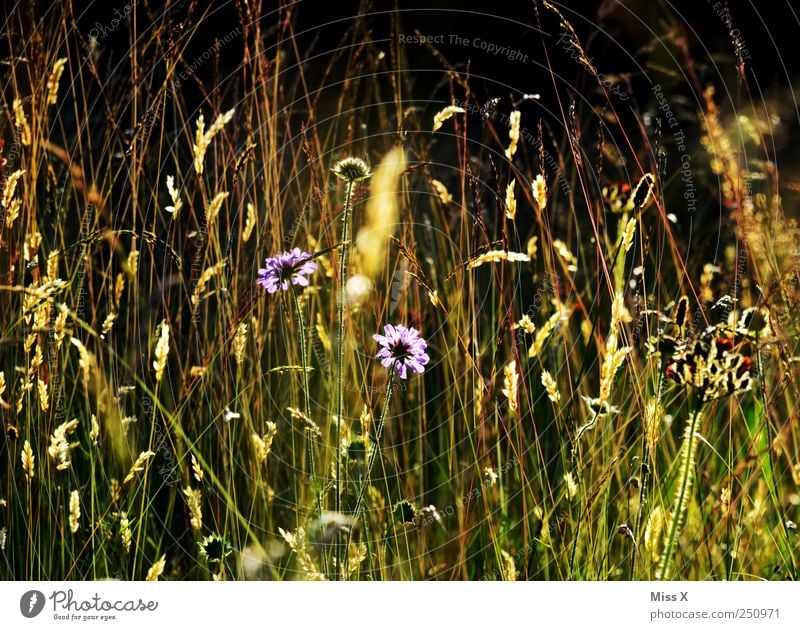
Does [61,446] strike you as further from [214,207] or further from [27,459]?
[214,207]

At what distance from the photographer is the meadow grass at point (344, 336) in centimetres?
130

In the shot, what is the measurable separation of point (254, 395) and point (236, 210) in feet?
1.22

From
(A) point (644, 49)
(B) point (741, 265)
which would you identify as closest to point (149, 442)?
(B) point (741, 265)

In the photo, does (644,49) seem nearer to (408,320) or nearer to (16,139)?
(408,320)

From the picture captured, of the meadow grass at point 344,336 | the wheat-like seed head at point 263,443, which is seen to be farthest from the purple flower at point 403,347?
the wheat-like seed head at point 263,443

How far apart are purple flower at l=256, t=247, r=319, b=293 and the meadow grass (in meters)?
0.05

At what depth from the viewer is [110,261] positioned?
55.6 inches

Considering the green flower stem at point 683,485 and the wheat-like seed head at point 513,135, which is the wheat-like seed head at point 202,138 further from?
the green flower stem at point 683,485

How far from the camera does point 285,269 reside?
121 cm
